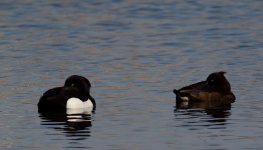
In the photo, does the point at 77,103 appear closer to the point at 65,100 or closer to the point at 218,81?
the point at 65,100

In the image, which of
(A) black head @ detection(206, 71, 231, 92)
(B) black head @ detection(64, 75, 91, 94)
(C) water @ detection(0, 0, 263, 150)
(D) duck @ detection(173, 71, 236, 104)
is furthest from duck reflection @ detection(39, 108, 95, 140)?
(A) black head @ detection(206, 71, 231, 92)

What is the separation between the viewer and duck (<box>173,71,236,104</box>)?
18906 mm

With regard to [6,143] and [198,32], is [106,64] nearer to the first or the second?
[198,32]

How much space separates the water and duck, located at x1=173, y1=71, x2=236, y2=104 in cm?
23

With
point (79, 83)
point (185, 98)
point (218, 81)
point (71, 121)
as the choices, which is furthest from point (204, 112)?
point (79, 83)

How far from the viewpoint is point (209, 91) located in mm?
19531

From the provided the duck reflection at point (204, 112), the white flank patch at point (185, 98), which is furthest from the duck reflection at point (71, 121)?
the white flank patch at point (185, 98)

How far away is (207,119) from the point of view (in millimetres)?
16812

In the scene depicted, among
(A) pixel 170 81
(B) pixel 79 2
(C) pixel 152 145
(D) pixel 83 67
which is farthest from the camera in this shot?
(B) pixel 79 2

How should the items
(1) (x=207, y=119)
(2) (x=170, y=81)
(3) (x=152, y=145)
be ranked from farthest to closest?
(2) (x=170, y=81) → (1) (x=207, y=119) → (3) (x=152, y=145)

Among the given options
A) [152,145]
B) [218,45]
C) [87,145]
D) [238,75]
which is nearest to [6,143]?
[87,145]

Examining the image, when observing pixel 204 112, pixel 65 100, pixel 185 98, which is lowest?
pixel 204 112

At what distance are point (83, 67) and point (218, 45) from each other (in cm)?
513

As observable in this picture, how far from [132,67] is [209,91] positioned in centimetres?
383
